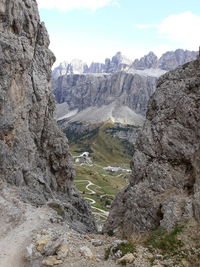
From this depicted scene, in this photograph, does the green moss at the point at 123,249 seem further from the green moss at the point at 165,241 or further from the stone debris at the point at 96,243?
the stone debris at the point at 96,243

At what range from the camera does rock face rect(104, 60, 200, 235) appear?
1431 inches

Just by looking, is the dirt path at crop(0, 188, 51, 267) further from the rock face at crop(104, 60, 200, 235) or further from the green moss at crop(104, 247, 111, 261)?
the rock face at crop(104, 60, 200, 235)

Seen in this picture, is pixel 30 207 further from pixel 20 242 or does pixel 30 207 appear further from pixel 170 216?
pixel 170 216

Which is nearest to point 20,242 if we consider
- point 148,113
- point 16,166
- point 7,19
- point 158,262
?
point 158,262

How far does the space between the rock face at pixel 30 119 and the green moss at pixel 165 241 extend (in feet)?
69.8

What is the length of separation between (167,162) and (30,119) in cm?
2811

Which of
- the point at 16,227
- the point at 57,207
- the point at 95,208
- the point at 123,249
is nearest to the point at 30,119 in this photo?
the point at 57,207

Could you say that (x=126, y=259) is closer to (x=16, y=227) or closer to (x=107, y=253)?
(x=107, y=253)

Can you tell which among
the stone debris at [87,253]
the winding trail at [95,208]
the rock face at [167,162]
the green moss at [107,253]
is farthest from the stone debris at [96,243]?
the winding trail at [95,208]

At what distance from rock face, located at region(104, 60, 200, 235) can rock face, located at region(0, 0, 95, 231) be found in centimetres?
1584

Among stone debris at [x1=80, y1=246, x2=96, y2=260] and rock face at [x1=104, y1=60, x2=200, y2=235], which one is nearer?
stone debris at [x1=80, y1=246, x2=96, y2=260]

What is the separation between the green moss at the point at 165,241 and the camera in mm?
29766

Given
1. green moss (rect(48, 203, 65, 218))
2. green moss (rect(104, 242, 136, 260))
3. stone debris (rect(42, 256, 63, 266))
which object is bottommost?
green moss (rect(48, 203, 65, 218))

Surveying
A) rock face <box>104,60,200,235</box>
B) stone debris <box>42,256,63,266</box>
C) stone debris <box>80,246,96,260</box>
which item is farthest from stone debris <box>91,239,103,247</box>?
stone debris <box>42,256,63,266</box>
